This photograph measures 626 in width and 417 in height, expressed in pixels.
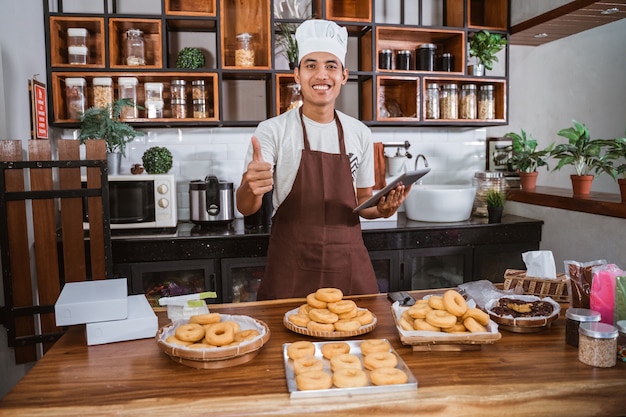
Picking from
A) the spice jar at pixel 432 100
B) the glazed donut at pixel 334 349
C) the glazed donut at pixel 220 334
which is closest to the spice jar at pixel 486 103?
the spice jar at pixel 432 100

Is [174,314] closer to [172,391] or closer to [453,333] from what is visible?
[172,391]

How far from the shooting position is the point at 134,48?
146 inches

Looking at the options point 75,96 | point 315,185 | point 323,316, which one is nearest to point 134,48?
point 75,96

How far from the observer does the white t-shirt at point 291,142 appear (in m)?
2.49

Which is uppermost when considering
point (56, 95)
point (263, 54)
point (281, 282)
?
point (263, 54)

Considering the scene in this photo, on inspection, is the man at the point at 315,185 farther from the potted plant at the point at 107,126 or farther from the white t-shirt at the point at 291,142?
the potted plant at the point at 107,126

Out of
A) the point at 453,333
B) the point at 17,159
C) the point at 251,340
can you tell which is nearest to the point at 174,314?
the point at 251,340

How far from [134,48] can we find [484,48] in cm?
260

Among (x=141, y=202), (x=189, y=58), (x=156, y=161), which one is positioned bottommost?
(x=141, y=202)

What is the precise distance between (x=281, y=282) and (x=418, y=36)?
2558 millimetres

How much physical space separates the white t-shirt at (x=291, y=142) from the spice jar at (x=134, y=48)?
5.37 ft

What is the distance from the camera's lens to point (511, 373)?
1.38m

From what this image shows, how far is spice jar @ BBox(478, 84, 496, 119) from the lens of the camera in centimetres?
414

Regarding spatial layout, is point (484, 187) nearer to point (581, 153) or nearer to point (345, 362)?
point (581, 153)
